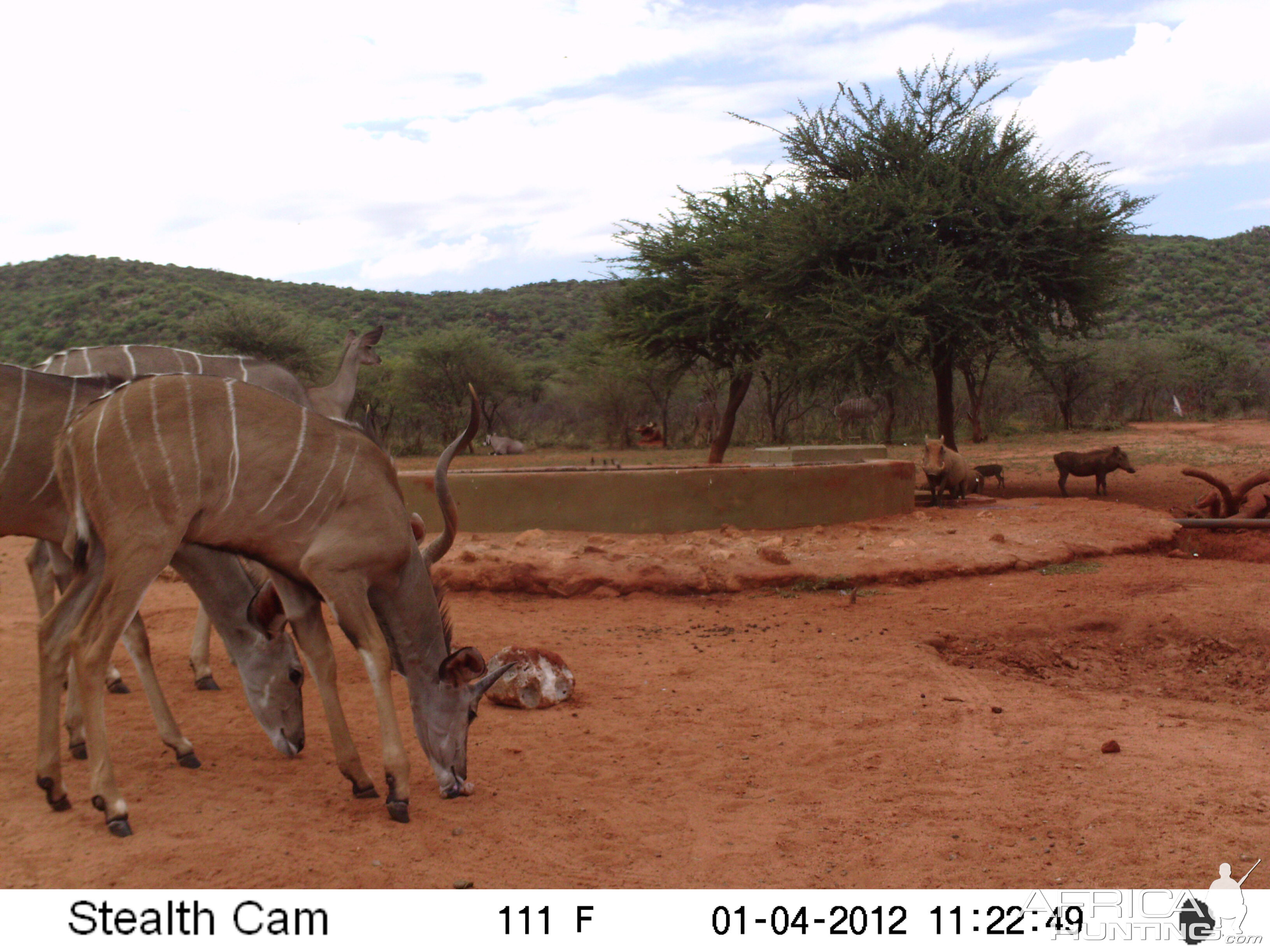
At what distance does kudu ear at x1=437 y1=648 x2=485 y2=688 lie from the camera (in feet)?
14.2

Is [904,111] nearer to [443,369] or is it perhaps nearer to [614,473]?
[614,473]

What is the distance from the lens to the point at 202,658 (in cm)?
610

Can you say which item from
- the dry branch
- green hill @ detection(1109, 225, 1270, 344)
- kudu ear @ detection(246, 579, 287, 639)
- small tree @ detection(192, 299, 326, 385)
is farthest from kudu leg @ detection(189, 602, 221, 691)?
green hill @ detection(1109, 225, 1270, 344)

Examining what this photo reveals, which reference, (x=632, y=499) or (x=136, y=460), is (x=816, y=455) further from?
(x=136, y=460)

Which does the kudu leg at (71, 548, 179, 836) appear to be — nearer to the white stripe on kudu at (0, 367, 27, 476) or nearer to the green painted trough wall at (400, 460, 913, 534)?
the white stripe on kudu at (0, 367, 27, 476)

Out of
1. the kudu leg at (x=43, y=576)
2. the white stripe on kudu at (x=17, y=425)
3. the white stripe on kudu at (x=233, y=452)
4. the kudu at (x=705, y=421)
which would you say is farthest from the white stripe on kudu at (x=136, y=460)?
the kudu at (x=705, y=421)

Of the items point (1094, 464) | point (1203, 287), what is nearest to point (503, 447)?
point (1094, 464)

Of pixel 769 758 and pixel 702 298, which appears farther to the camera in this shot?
pixel 702 298

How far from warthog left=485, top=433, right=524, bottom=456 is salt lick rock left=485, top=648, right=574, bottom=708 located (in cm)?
2484

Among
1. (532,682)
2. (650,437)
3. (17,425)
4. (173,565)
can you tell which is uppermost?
(17,425)

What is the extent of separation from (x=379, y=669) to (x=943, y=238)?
13.9 metres

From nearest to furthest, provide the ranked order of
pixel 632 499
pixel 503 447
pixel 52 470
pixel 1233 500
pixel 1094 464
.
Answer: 1. pixel 52 470
2. pixel 632 499
3. pixel 1233 500
4. pixel 1094 464
5. pixel 503 447

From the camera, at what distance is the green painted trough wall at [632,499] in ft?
33.6

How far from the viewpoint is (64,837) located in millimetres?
3551
